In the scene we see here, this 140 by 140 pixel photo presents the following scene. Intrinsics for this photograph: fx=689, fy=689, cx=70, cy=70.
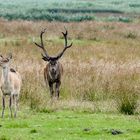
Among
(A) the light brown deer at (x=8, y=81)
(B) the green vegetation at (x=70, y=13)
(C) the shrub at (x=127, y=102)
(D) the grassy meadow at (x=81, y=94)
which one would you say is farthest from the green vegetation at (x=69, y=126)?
(B) the green vegetation at (x=70, y=13)

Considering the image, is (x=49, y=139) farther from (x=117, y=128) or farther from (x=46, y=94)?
(x=46, y=94)

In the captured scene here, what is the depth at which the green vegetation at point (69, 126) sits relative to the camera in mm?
12852

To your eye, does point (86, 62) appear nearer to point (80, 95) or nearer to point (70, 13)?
point (80, 95)

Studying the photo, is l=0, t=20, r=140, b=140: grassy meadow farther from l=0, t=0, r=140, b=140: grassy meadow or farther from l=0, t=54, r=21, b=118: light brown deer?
l=0, t=54, r=21, b=118: light brown deer

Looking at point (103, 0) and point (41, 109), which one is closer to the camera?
point (41, 109)

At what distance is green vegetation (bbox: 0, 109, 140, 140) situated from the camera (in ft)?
42.2

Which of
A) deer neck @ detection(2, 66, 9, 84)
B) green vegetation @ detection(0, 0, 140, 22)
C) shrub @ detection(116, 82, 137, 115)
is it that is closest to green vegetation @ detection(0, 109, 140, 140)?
shrub @ detection(116, 82, 137, 115)

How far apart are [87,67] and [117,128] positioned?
32.5ft

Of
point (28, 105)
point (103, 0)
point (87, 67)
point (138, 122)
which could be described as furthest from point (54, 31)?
point (103, 0)

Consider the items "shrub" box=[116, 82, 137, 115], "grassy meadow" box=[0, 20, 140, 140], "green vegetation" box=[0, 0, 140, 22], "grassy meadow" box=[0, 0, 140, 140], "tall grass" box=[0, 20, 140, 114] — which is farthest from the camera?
"green vegetation" box=[0, 0, 140, 22]

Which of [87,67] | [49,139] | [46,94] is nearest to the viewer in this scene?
[49,139]

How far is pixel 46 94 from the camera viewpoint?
19.6 meters

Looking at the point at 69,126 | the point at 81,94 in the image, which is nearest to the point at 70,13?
the point at 81,94

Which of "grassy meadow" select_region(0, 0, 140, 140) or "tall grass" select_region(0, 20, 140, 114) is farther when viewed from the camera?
"tall grass" select_region(0, 20, 140, 114)
